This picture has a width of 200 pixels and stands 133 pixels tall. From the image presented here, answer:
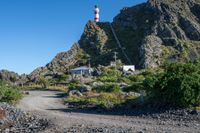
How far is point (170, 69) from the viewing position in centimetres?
4303

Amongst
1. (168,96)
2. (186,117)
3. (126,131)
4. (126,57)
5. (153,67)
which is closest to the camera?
(126,131)

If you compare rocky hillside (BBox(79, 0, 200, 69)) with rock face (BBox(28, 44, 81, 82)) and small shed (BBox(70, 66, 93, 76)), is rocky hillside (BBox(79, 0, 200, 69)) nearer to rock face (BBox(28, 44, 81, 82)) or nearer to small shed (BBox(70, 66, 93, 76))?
rock face (BBox(28, 44, 81, 82))

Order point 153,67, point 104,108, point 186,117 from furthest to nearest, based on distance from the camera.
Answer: point 153,67, point 104,108, point 186,117

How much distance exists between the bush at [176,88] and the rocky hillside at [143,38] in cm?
7507

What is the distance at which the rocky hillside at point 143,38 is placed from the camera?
122m

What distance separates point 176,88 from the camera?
124 ft

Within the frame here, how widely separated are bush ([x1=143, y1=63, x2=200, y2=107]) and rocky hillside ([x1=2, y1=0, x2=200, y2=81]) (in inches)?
2955

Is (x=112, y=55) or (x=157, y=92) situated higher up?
(x=112, y=55)

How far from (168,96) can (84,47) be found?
101390mm

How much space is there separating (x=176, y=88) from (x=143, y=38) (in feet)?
302

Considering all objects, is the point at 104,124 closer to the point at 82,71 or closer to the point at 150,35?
the point at 82,71

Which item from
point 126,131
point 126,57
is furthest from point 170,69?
point 126,57

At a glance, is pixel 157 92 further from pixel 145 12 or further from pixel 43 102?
pixel 145 12

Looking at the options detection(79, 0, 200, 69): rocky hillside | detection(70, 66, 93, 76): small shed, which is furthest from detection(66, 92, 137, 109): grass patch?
detection(79, 0, 200, 69): rocky hillside
